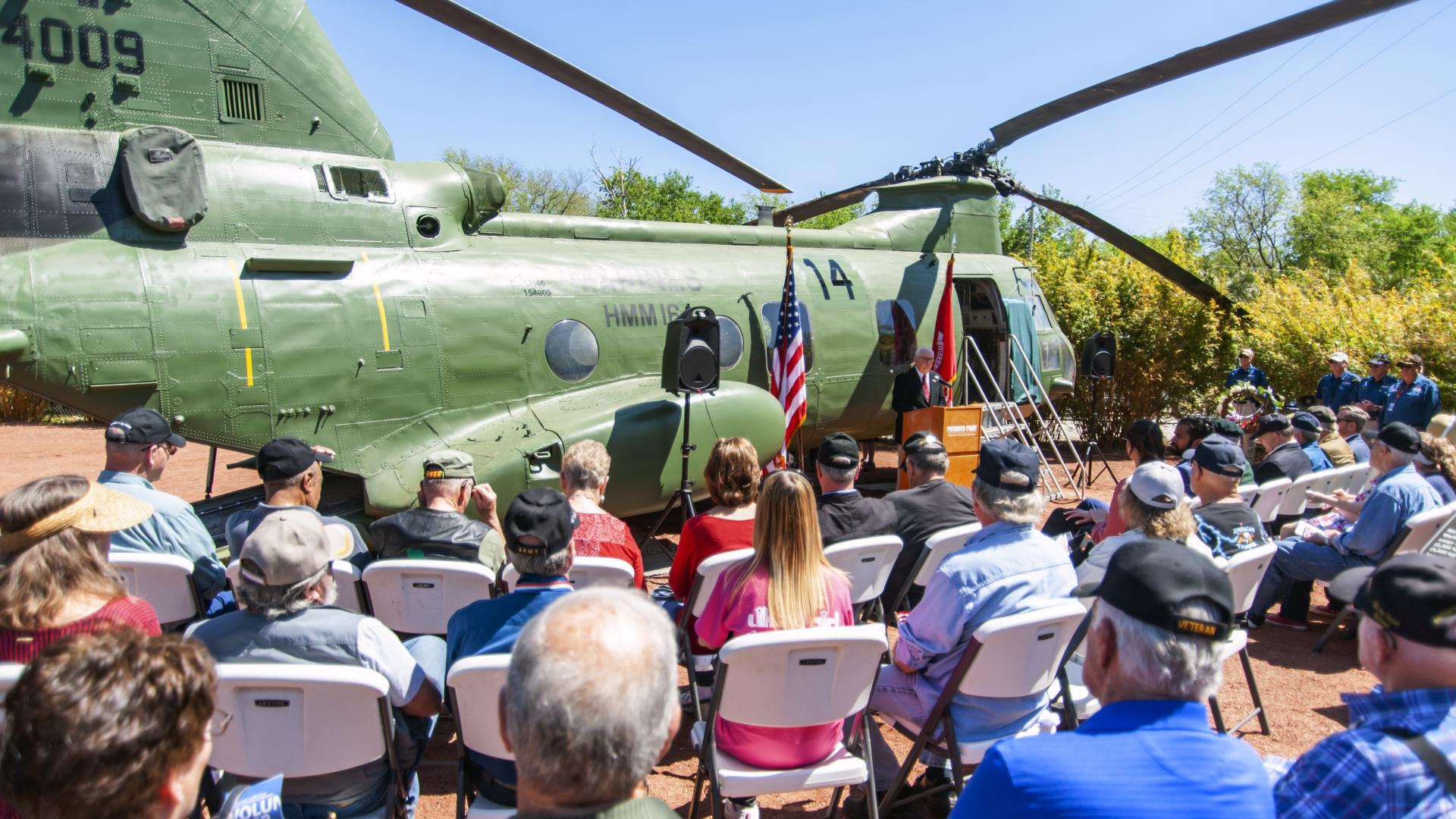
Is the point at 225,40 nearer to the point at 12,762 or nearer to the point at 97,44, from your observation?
the point at 97,44

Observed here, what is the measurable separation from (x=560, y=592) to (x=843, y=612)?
116 cm

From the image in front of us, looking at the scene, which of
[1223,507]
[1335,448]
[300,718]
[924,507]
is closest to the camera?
[300,718]

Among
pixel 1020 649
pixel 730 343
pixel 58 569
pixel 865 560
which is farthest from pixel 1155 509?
pixel 730 343

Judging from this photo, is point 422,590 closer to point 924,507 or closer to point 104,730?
point 104,730

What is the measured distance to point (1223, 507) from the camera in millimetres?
4914

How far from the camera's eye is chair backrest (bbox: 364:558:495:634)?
12.5 ft

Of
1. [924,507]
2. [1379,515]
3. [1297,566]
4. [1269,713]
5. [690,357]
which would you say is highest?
[690,357]

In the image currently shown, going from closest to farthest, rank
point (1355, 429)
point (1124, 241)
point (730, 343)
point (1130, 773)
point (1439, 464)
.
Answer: point (1130, 773) → point (1439, 464) → point (1355, 429) → point (730, 343) → point (1124, 241)

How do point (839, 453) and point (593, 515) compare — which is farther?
point (839, 453)

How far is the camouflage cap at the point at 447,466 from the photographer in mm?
4441

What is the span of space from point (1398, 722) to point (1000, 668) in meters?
1.47

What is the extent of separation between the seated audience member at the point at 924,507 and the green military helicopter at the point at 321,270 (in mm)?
2862

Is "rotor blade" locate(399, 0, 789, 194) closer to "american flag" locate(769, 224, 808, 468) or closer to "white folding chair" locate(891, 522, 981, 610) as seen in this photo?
"american flag" locate(769, 224, 808, 468)

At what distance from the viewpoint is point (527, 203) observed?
48.4m
